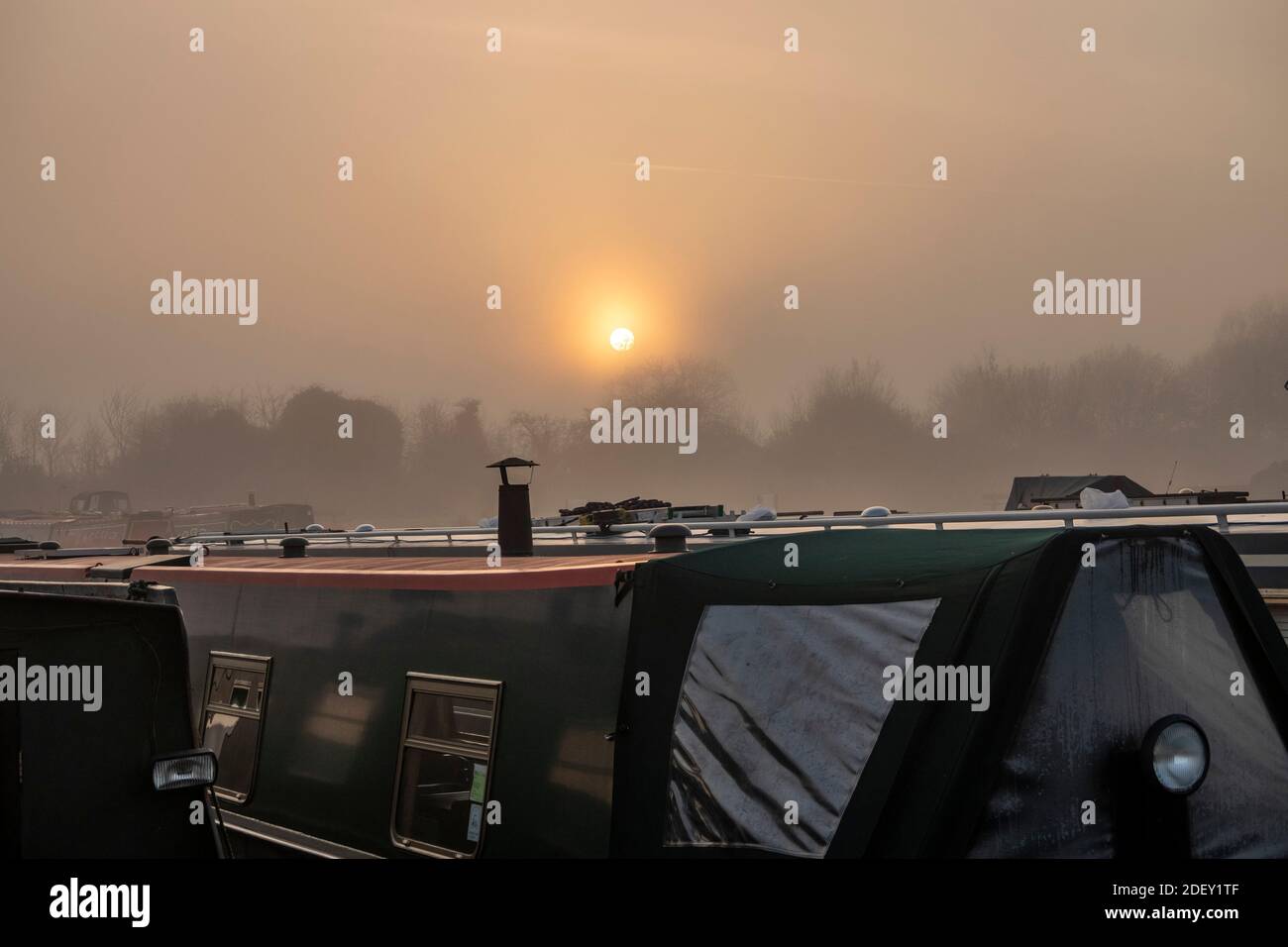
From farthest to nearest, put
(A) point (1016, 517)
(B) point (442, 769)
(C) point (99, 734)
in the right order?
1. (A) point (1016, 517)
2. (B) point (442, 769)
3. (C) point (99, 734)

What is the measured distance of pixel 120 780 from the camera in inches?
196

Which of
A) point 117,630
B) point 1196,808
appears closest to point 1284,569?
point 1196,808

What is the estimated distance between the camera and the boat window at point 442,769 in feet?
21.8

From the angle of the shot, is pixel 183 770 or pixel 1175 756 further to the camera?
pixel 183 770

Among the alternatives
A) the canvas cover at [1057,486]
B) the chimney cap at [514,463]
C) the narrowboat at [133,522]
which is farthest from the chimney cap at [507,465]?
the narrowboat at [133,522]

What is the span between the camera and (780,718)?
5156 mm

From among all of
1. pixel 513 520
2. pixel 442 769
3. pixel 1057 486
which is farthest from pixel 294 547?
pixel 1057 486

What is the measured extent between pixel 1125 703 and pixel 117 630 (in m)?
4.00

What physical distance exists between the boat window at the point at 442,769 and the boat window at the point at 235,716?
5.81ft

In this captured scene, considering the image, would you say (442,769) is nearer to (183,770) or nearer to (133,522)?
(183,770)

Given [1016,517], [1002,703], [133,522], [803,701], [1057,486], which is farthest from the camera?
[133,522]

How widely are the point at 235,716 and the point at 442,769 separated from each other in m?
2.30
